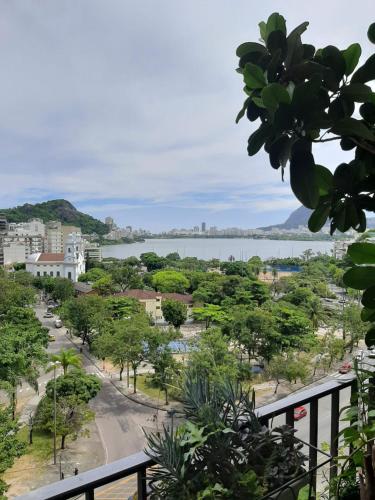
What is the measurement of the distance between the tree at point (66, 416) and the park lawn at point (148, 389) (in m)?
2.80

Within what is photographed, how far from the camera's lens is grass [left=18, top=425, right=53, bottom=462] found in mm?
7759

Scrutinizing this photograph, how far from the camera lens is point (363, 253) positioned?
1.92 ft

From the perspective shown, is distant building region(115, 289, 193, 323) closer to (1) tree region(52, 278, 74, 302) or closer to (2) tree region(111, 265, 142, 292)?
(1) tree region(52, 278, 74, 302)

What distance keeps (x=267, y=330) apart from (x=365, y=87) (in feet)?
38.8

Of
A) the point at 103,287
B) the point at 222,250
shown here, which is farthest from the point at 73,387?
the point at 222,250

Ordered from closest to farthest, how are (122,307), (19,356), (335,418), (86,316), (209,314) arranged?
1. (335,418)
2. (19,356)
3. (86,316)
4. (209,314)
5. (122,307)

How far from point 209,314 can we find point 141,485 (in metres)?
16.3

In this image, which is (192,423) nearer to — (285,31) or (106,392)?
(285,31)

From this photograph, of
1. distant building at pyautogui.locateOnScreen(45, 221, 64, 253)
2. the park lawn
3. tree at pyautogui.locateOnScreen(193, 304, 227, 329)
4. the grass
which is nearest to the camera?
the grass

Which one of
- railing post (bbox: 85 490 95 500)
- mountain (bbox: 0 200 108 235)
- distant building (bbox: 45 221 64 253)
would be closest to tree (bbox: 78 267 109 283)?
distant building (bbox: 45 221 64 253)

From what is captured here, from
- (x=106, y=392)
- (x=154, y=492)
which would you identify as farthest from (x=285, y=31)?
(x=106, y=392)

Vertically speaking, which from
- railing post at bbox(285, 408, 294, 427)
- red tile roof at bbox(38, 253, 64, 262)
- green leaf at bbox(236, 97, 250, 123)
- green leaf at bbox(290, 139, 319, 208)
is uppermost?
green leaf at bbox(236, 97, 250, 123)

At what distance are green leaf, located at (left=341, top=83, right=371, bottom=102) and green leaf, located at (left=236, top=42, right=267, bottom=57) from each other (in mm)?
A: 150

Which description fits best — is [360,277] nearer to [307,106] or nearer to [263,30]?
[307,106]
